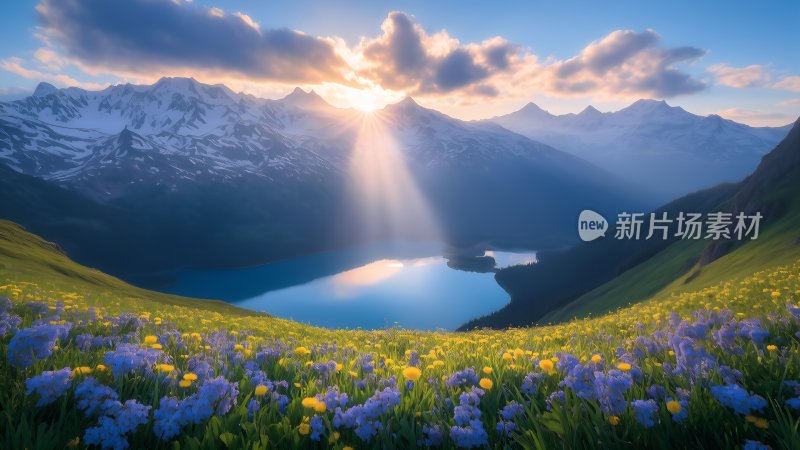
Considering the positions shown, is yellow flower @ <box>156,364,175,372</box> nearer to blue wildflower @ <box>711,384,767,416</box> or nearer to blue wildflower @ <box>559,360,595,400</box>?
blue wildflower @ <box>559,360,595,400</box>

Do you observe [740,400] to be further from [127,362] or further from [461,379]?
[127,362]

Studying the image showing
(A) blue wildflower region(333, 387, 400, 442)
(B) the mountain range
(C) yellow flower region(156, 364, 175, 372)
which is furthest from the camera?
(B) the mountain range

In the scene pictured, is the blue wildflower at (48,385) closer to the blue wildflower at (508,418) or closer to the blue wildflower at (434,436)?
the blue wildflower at (434,436)

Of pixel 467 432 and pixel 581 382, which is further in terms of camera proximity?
pixel 581 382

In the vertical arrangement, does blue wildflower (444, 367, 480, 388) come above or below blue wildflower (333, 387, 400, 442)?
below

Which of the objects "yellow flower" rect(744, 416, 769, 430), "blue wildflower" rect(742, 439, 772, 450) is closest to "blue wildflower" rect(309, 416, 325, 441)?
"blue wildflower" rect(742, 439, 772, 450)

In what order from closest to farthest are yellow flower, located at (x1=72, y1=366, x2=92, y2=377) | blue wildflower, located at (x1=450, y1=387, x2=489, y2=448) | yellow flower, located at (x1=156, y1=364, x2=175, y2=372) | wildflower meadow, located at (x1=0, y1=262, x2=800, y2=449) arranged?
wildflower meadow, located at (x1=0, y1=262, x2=800, y2=449) < blue wildflower, located at (x1=450, y1=387, x2=489, y2=448) < yellow flower, located at (x1=72, y1=366, x2=92, y2=377) < yellow flower, located at (x1=156, y1=364, x2=175, y2=372)

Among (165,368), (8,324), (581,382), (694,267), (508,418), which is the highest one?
(581,382)

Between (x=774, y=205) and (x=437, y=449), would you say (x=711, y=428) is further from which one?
(x=774, y=205)

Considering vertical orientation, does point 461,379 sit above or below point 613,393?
below

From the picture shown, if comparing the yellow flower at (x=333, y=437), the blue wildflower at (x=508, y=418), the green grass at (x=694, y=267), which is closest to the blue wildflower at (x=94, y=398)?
the yellow flower at (x=333, y=437)

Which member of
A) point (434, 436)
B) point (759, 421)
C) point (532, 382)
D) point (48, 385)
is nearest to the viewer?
point (759, 421)

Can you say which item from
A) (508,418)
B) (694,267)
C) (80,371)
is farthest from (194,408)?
(694,267)

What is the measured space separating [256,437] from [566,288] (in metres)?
191
